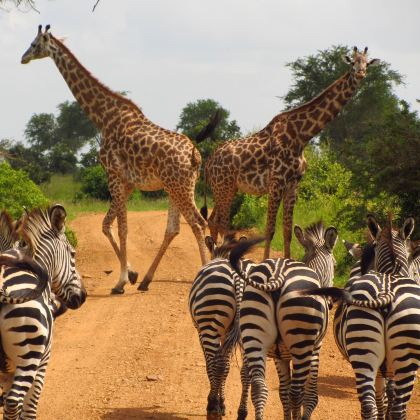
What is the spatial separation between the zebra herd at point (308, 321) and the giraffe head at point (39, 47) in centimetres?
784

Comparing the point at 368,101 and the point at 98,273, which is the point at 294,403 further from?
the point at 368,101

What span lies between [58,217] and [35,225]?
7.3 inches

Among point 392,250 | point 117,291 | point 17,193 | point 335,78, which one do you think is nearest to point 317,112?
point 117,291

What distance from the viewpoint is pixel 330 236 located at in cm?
868

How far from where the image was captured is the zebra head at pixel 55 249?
7352 millimetres

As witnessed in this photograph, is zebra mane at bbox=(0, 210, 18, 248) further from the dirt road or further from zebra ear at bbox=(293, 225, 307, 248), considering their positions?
zebra ear at bbox=(293, 225, 307, 248)

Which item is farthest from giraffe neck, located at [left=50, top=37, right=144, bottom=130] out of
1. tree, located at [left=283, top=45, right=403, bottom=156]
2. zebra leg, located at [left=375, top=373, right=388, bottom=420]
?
tree, located at [left=283, top=45, right=403, bottom=156]

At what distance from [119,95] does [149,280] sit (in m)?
2.92

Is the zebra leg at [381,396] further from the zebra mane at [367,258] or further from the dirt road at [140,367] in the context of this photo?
the zebra mane at [367,258]

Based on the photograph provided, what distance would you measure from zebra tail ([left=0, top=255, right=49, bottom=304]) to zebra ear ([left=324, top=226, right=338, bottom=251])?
10.3 feet

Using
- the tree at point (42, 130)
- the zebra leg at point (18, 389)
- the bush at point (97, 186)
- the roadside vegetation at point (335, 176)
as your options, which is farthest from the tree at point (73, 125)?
the zebra leg at point (18, 389)

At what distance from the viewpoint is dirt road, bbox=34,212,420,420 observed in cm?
854

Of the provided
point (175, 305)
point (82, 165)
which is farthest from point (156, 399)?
point (82, 165)

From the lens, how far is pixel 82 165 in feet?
136
